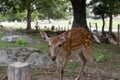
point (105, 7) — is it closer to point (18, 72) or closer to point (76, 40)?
point (76, 40)

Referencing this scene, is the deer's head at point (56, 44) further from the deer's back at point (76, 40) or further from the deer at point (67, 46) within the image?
the deer's back at point (76, 40)

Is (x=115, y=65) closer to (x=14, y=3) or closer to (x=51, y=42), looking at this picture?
(x=51, y=42)

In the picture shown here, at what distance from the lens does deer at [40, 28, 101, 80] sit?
231 inches

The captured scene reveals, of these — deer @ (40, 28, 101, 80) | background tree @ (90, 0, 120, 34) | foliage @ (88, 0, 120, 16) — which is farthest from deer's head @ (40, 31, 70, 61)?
background tree @ (90, 0, 120, 34)

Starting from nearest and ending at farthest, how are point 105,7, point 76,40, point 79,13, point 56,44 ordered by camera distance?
point 56,44 < point 76,40 < point 79,13 < point 105,7

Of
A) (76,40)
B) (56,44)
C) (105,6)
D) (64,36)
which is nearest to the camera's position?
(56,44)

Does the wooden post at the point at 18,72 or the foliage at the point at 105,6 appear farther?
the foliage at the point at 105,6

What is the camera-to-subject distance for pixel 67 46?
6.40 metres

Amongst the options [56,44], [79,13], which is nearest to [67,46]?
[56,44]

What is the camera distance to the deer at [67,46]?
19.2ft

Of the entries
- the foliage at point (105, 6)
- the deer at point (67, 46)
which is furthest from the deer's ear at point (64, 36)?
the foliage at point (105, 6)

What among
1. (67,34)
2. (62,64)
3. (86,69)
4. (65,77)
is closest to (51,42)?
(67,34)

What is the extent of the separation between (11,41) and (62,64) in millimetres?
7077

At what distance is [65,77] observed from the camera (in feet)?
24.3
